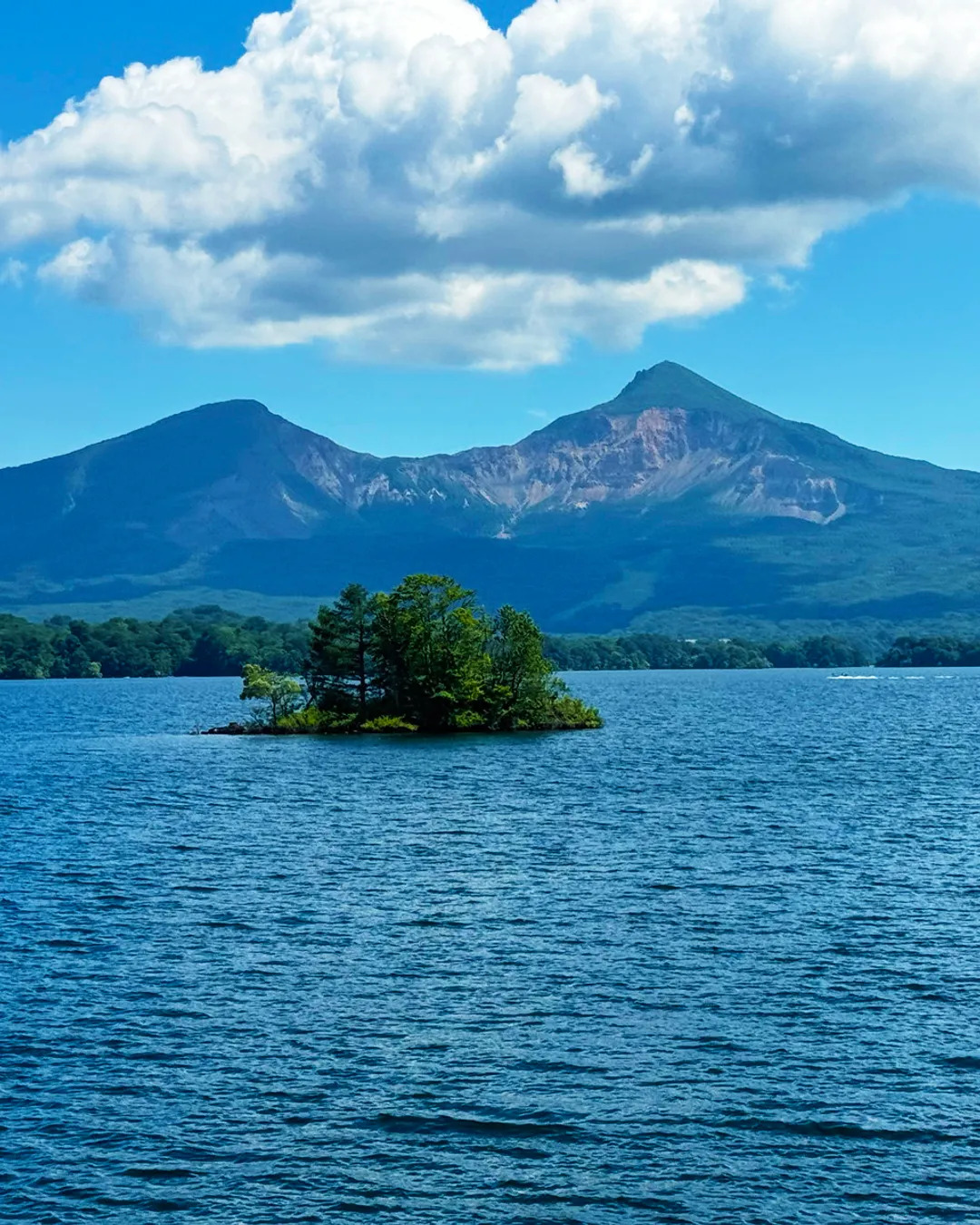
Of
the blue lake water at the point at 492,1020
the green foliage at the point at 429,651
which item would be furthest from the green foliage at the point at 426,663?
the blue lake water at the point at 492,1020

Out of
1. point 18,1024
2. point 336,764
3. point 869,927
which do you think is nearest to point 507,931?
point 869,927

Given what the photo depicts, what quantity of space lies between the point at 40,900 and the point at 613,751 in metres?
95.3

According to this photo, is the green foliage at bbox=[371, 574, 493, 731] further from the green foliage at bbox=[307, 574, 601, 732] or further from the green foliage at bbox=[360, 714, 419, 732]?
the green foliage at bbox=[360, 714, 419, 732]

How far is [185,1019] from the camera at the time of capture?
47.4 meters

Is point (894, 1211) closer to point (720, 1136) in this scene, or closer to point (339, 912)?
point (720, 1136)

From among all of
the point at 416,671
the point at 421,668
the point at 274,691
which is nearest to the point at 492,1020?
the point at 421,668

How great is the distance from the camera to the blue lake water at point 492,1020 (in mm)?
34719

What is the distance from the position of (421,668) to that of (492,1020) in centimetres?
12923

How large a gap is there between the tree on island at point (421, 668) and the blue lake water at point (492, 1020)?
7844cm

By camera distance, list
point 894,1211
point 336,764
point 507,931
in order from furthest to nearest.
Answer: point 336,764 < point 507,931 < point 894,1211

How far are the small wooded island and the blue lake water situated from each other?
78432 mm

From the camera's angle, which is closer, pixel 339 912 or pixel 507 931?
pixel 507 931

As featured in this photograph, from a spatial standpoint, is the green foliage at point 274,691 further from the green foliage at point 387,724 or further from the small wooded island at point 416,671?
the green foliage at point 387,724

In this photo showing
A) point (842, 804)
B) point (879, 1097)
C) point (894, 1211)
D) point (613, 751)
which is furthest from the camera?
point (613, 751)
